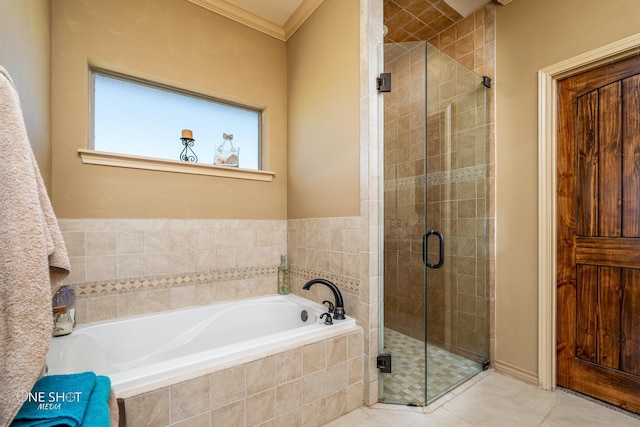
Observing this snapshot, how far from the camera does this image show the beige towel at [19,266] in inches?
25.6

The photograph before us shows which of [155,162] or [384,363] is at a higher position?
→ [155,162]

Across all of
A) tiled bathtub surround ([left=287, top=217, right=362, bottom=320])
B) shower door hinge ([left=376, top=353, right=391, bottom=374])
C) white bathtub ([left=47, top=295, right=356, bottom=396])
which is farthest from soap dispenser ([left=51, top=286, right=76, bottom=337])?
shower door hinge ([left=376, top=353, right=391, bottom=374])

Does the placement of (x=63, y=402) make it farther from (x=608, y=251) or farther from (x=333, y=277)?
(x=608, y=251)

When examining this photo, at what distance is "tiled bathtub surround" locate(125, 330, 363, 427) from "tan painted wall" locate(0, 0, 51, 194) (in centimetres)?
130

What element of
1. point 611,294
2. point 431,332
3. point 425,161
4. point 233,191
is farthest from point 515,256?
point 233,191

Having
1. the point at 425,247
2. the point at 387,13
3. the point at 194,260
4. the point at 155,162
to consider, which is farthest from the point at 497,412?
the point at 387,13

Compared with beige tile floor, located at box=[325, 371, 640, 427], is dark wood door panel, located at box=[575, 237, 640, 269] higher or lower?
higher

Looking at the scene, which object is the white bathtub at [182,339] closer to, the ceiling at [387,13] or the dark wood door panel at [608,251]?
the dark wood door panel at [608,251]

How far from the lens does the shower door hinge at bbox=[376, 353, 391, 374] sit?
71.3 inches

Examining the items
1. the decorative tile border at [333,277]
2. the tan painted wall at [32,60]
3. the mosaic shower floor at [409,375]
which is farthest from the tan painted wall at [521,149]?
the tan painted wall at [32,60]

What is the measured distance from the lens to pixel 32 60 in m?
1.39

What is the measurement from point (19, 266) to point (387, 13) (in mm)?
2710

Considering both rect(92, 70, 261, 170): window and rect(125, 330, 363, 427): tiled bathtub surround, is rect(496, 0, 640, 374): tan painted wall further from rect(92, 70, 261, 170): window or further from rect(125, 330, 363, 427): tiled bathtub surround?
rect(92, 70, 261, 170): window

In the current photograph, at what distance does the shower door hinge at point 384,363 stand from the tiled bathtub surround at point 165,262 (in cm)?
111
